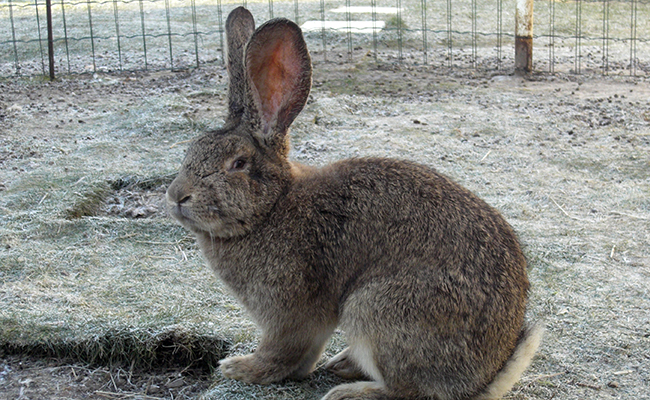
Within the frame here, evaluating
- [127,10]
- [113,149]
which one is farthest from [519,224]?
[127,10]

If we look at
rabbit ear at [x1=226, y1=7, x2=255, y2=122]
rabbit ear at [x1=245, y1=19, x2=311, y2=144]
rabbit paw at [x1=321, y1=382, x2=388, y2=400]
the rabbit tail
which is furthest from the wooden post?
rabbit paw at [x1=321, y1=382, x2=388, y2=400]

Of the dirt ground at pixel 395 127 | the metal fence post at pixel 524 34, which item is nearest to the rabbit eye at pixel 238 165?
the dirt ground at pixel 395 127

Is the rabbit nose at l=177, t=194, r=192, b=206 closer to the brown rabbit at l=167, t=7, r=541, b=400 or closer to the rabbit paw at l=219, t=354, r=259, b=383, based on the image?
the brown rabbit at l=167, t=7, r=541, b=400

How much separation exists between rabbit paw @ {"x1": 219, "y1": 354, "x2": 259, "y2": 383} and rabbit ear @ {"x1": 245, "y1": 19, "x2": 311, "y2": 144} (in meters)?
1.01

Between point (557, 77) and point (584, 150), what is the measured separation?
3062mm

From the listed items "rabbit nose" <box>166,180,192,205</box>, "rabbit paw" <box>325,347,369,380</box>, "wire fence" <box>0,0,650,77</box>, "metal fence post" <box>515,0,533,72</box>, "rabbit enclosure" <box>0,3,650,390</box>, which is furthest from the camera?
"wire fence" <box>0,0,650,77</box>

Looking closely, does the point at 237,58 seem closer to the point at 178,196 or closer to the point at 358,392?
the point at 178,196

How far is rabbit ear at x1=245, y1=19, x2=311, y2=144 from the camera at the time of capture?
3.18 m

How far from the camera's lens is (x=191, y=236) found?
4770 millimetres

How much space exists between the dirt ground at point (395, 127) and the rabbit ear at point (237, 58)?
1.39 meters

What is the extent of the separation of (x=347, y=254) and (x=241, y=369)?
2.50 ft

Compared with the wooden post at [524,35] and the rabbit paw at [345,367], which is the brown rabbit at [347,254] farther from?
the wooden post at [524,35]

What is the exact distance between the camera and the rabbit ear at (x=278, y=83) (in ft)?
10.4

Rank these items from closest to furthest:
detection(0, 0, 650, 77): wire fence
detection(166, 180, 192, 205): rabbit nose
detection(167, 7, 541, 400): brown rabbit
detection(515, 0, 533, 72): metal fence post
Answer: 1. detection(167, 7, 541, 400): brown rabbit
2. detection(166, 180, 192, 205): rabbit nose
3. detection(515, 0, 533, 72): metal fence post
4. detection(0, 0, 650, 77): wire fence
